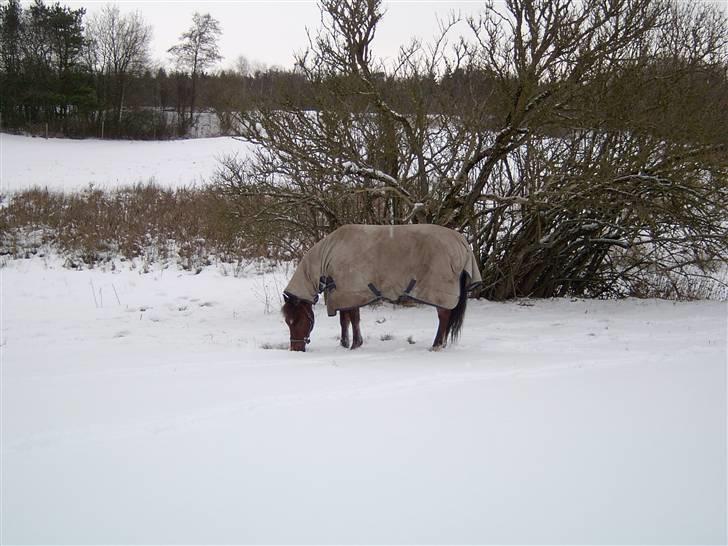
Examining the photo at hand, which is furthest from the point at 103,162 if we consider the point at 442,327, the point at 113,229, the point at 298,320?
the point at 442,327

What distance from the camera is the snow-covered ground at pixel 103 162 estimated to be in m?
22.2

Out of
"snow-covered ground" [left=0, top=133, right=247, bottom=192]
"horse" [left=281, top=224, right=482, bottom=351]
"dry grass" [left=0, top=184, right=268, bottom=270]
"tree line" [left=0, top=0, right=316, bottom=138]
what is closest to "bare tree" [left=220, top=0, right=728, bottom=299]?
"horse" [left=281, top=224, right=482, bottom=351]

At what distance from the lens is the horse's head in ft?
20.8

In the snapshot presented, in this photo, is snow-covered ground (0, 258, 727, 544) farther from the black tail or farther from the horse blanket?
the horse blanket

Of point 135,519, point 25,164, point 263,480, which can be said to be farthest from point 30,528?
point 25,164

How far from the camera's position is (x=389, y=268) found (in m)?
6.16

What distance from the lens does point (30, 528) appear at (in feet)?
7.42

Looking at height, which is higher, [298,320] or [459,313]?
[459,313]

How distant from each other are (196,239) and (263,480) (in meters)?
13.1

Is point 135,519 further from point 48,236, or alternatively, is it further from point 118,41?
point 118,41

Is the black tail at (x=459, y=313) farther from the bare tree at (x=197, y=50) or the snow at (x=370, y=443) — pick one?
the bare tree at (x=197, y=50)

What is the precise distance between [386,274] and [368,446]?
3.35 meters

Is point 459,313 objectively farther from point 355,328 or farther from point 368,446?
point 368,446

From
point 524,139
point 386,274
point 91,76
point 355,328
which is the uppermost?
point 91,76
